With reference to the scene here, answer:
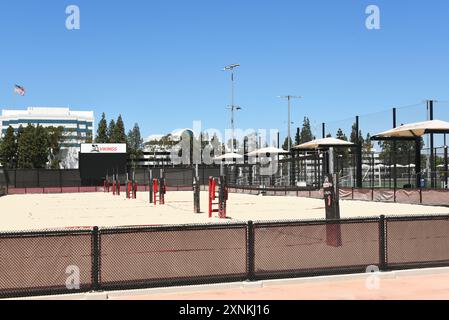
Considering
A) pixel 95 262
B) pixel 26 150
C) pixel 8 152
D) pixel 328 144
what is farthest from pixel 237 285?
pixel 8 152

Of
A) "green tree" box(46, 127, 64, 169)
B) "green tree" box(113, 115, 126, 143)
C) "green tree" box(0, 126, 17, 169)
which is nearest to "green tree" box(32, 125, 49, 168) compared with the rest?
"green tree" box(0, 126, 17, 169)

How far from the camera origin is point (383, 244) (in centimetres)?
952

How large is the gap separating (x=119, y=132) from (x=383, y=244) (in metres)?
143

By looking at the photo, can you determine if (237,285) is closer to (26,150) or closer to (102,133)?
(26,150)

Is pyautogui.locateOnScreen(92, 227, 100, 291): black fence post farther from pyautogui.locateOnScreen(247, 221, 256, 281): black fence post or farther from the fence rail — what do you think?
pyautogui.locateOnScreen(247, 221, 256, 281): black fence post

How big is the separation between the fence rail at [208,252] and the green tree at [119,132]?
140 meters

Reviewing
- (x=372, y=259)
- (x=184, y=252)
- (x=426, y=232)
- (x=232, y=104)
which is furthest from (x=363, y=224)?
(x=232, y=104)

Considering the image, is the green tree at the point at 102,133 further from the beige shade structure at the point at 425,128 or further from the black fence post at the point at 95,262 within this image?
the black fence post at the point at 95,262

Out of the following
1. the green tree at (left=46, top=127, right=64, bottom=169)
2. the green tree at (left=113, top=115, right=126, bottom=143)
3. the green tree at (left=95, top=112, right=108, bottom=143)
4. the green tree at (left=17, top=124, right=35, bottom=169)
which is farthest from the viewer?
the green tree at (left=113, top=115, right=126, bottom=143)

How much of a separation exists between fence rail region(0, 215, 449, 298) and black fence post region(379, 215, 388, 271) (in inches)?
0.6

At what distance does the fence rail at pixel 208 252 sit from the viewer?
804cm

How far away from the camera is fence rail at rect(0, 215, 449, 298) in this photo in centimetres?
804

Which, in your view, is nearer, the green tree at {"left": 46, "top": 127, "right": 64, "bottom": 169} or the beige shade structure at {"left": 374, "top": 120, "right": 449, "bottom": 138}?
the beige shade structure at {"left": 374, "top": 120, "right": 449, "bottom": 138}

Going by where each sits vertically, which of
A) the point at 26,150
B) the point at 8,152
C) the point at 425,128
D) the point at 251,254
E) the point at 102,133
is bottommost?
the point at 251,254
